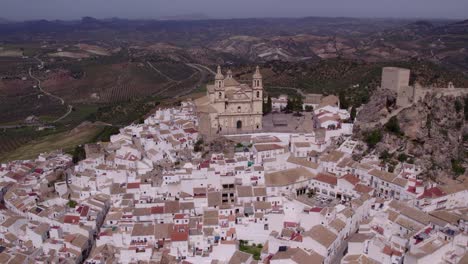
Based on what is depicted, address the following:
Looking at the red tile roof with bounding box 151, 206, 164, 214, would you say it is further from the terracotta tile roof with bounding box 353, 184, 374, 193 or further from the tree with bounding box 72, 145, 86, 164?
the tree with bounding box 72, 145, 86, 164

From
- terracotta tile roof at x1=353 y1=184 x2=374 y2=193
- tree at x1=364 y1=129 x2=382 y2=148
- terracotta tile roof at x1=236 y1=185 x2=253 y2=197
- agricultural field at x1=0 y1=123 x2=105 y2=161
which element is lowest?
agricultural field at x1=0 y1=123 x2=105 y2=161

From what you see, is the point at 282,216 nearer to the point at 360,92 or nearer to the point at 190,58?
the point at 360,92

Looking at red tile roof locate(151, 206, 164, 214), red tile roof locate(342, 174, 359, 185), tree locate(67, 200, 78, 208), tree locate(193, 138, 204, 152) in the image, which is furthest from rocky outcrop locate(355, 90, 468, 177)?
tree locate(67, 200, 78, 208)

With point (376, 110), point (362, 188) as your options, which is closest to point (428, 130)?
point (376, 110)

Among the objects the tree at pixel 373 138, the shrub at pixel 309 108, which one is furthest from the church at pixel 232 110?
the tree at pixel 373 138

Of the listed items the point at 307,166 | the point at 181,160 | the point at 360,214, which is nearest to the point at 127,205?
the point at 181,160

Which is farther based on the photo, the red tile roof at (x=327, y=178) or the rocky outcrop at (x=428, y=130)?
the rocky outcrop at (x=428, y=130)

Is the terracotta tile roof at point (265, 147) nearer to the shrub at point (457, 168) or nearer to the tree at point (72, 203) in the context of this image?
the shrub at point (457, 168)
